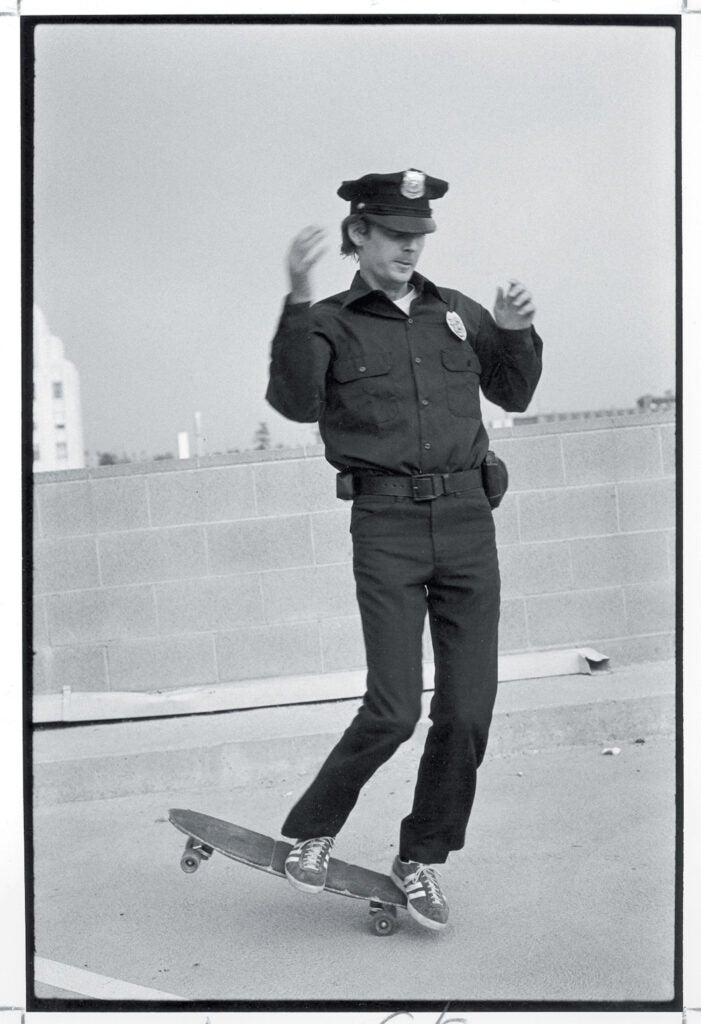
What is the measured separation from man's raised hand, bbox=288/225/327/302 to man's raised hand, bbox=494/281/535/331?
53 centimetres

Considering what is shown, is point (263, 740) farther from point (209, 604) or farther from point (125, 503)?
point (125, 503)

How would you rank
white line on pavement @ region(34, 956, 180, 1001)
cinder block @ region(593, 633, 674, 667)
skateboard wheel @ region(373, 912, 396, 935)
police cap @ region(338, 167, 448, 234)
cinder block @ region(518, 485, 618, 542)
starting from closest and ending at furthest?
white line on pavement @ region(34, 956, 180, 1001) → police cap @ region(338, 167, 448, 234) → skateboard wheel @ region(373, 912, 396, 935) → cinder block @ region(593, 633, 674, 667) → cinder block @ region(518, 485, 618, 542)

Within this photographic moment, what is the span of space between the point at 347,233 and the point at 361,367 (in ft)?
1.24

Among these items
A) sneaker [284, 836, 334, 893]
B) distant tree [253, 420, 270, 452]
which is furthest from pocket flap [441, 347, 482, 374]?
sneaker [284, 836, 334, 893]

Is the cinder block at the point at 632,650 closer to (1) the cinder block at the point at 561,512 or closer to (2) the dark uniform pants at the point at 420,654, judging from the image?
(1) the cinder block at the point at 561,512

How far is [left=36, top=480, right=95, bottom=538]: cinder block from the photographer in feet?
12.9

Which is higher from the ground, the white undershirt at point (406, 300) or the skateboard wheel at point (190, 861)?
the white undershirt at point (406, 300)

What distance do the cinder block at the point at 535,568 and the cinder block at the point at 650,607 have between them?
773 millimetres

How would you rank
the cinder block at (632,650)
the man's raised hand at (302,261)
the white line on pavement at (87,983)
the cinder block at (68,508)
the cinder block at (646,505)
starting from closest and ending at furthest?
the man's raised hand at (302,261) < the white line on pavement at (87,983) < the cinder block at (646,505) < the cinder block at (68,508) < the cinder block at (632,650)

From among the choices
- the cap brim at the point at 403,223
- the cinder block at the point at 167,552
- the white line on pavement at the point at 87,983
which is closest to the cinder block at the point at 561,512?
the cinder block at the point at 167,552

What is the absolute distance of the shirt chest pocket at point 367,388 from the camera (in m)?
3.28

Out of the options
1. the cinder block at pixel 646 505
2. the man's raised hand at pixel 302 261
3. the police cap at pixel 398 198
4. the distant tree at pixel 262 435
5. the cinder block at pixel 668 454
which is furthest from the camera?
the cinder block at pixel 668 454

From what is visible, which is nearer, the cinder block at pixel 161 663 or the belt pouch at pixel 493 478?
the belt pouch at pixel 493 478

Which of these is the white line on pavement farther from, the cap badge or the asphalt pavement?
the cap badge
